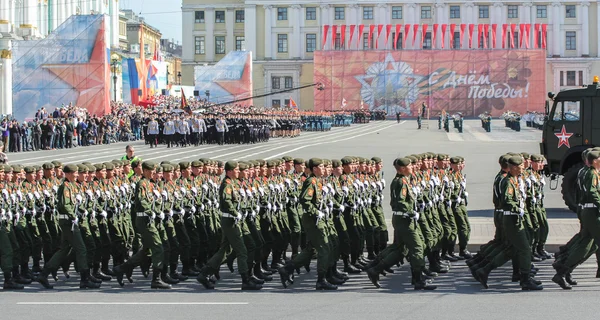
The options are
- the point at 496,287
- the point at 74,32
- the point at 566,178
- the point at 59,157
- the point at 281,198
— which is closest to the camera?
the point at 496,287

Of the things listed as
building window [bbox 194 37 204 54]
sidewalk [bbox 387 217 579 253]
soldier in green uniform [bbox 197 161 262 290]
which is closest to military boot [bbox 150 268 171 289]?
soldier in green uniform [bbox 197 161 262 290]

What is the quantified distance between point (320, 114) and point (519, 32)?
3152 centimetres

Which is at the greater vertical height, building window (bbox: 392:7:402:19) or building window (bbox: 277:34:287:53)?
building window (bbox: 392:7:402:19)

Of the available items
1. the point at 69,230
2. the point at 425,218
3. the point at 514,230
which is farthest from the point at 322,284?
the point at 69,230

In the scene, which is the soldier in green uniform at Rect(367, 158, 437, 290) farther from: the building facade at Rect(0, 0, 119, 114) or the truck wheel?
the building facade at Rect(0, 0, 119, 114)

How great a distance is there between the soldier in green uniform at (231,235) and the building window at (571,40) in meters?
96.4

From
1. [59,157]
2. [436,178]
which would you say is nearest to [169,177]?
[436,178]

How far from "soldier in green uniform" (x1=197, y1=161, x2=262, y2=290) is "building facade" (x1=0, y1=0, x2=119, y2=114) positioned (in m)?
41.1

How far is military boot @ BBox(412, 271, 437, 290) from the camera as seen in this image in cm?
1258

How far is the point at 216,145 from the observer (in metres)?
48.6

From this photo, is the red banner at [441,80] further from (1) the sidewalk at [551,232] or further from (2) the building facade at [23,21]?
(1) the sidewalk at [551,232]

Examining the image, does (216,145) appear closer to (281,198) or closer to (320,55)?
(281,198)

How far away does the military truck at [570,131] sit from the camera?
20297mm

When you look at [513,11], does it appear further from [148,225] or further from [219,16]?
[148,225]
